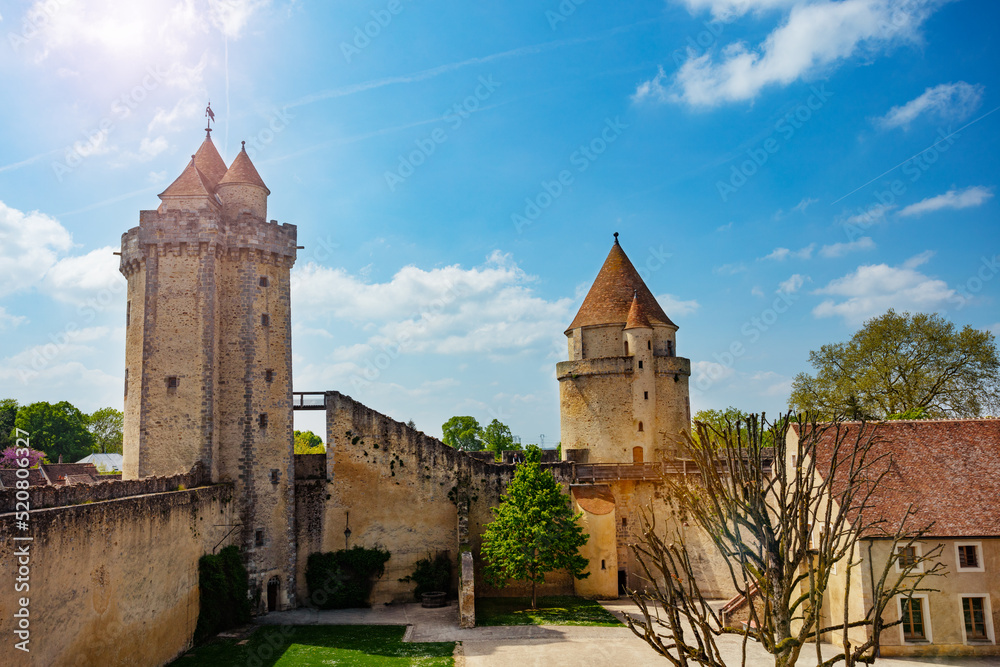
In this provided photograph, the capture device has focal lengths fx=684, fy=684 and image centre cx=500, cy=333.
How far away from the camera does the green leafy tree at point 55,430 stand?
7950 cm

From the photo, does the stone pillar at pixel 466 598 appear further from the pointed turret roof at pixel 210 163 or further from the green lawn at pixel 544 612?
the pointed turret roof at pixel 210 163

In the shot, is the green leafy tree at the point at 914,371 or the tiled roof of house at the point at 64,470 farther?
the tiled roof of house at the point at 64,470

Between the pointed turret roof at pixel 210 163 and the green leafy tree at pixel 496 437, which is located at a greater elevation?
the pointed turret roof at pixel 210 163

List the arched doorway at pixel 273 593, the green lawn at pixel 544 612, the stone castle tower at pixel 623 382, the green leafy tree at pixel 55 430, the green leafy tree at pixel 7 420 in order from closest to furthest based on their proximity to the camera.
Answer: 1. the green lawn at pixel 544 612
2. the arched doorway at pixel 273 593
3. the stone castle tower at pixel 623 382
4. the green leafy tree at pixel 7 420
5. the green leafy tree at pixel 55 430

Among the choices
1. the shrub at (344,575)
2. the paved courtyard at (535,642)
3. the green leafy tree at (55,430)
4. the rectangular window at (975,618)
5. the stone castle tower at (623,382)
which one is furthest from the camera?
the green leafy tree at (55,430)

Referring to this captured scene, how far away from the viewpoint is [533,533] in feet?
98.3

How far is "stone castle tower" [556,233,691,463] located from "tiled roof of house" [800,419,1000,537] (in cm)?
1298

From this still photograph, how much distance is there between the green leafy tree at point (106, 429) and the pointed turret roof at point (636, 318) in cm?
8573

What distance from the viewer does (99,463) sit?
81.8m

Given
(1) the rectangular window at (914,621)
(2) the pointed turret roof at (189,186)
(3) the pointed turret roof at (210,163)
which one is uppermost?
(3) the pointed turret roof at (210,163)

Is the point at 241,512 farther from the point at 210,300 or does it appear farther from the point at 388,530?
the point at 210,300

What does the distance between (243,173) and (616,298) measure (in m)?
21.9

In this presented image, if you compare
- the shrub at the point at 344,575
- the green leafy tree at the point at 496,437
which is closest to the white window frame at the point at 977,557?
the shrub at the point at 344,575

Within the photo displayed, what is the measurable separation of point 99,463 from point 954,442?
86472mm
